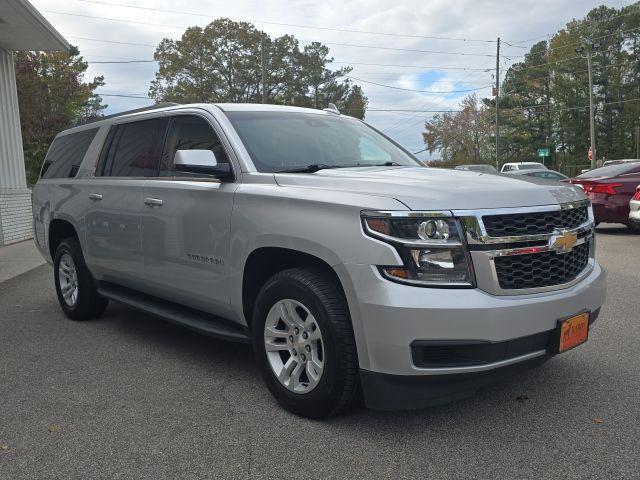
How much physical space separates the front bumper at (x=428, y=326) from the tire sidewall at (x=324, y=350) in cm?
17

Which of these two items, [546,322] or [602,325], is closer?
[546,322]

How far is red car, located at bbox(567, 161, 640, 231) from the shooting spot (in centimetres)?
1129

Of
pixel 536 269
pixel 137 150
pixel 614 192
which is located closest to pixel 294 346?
pixel 536 269

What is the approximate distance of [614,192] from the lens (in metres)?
11.3

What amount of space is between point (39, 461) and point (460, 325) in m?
2.19

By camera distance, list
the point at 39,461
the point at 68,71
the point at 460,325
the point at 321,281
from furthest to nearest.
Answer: the point at 68,71, the point at 321,281, the point at 39,461, the point at 460,325

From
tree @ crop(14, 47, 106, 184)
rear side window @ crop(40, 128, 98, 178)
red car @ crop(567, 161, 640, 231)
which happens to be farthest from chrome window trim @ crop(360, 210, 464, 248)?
tree @ crop(14, 47, 106, 184)

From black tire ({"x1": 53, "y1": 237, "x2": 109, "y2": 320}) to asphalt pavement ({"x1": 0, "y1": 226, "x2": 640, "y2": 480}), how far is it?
0.91 meters

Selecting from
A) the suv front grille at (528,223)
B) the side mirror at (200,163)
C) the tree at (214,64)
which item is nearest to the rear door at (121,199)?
the side mirror at (200,163)

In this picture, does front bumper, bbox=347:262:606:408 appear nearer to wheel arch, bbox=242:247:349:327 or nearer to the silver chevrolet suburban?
the silver chevrolet suburban

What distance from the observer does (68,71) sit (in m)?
28.5

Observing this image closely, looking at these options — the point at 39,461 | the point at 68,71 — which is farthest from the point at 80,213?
the point at 68,71

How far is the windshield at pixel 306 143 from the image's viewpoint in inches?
158

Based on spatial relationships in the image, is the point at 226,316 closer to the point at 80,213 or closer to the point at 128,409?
the point at 128,409
